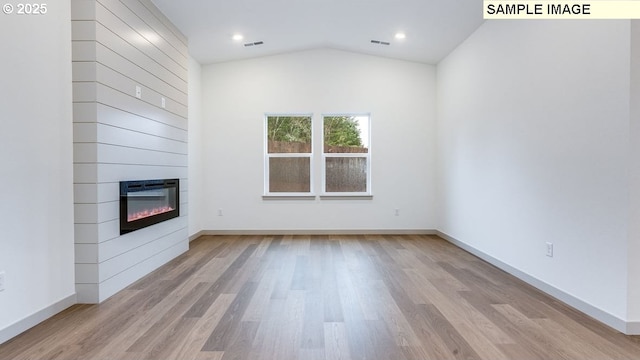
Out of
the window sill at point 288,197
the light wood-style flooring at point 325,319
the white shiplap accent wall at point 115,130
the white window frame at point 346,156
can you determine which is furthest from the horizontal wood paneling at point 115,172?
the white window frame at point 346,156

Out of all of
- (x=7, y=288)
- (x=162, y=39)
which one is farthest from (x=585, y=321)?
(x=162, y=39)

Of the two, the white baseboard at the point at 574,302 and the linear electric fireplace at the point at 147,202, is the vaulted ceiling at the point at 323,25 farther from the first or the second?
the white baseboard at the point at 574,302

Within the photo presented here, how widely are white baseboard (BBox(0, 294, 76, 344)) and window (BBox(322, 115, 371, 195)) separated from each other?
3884 millimetres

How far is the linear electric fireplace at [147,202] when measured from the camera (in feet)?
9.93

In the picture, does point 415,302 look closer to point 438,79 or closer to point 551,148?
point 551,148

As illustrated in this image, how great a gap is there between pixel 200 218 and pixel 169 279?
233cm

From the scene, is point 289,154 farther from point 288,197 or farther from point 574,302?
point 574,302

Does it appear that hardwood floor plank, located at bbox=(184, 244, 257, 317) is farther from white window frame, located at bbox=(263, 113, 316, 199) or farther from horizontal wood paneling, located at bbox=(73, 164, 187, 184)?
white window frame, located at bbox=(263, 113, 316, 199)

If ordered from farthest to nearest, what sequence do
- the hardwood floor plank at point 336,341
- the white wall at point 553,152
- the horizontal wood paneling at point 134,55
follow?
the horizontal wood paneling at point 134,55, the white wall at point 553,152, the hardwood floor plank at point 336,341

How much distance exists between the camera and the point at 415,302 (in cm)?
269

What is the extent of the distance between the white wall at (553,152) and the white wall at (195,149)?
4074mm

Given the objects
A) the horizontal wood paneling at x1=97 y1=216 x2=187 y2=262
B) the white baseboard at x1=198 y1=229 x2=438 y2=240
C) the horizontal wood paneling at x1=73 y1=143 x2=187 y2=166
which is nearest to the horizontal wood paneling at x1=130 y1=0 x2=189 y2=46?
the horizontal wood paneling at x1=73 y1=143 x2=187 y2=166

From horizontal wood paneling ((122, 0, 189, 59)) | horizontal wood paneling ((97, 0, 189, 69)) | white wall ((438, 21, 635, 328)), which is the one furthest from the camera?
horizontal wood paneling ((122, 0, 189, 59))

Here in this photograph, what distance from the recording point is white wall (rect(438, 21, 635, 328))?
2.24 m
